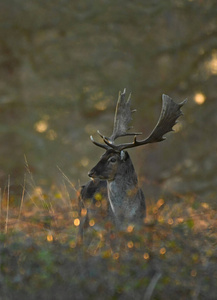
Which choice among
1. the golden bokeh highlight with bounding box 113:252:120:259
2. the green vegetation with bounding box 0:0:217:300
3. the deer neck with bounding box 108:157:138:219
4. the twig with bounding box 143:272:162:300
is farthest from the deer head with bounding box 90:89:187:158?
the green vegetation with bounding box 0:0:217:300

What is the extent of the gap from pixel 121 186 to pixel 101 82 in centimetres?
646

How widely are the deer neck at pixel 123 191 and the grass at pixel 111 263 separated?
41cm

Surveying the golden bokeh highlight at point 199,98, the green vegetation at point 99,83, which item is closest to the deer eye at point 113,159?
the green vegetation at point 99,83

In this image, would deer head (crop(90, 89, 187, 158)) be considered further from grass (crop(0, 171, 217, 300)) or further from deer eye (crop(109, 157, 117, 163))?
grass (crop(0, 171, 217, 300))

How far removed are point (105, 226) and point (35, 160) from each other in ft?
23.8

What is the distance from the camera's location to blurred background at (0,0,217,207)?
39.1ft

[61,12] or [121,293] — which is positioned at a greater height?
[61,12]

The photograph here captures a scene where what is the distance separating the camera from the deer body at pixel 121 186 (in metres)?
5.95

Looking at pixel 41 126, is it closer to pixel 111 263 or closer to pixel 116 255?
pixel 116 255

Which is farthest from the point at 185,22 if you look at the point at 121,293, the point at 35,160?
the point at 121,293

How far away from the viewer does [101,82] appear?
12258mm

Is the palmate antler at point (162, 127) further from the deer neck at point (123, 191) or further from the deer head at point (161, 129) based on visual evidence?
the deer neck at point (123, 191)

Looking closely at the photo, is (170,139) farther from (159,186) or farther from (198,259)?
(198,259)

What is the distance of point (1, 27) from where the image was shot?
12734 mm
